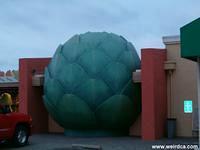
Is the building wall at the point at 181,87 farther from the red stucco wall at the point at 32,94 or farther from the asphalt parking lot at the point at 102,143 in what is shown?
the red stucco wall at the point at 32,94

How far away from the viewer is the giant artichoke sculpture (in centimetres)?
2034

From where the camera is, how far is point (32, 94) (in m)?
23.9

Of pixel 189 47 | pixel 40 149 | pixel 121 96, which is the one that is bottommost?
pixel 40 149

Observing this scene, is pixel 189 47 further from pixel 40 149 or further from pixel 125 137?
pixel 125 137

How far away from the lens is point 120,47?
21062 millimetres

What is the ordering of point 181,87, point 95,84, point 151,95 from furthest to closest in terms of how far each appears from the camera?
point 181,87 < point 95,84 < point 151,95

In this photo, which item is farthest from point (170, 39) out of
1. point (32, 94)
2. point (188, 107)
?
point (32, 94)

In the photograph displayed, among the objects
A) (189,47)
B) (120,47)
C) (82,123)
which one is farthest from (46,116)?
(189,47)

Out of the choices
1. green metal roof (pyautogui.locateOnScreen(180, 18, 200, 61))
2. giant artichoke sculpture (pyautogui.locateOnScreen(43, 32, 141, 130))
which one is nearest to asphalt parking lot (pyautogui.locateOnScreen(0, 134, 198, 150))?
giant artichoke sculpture (pyautogui.locateOnScreen(43, 32, 141, 130))

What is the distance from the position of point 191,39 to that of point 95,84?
856cm

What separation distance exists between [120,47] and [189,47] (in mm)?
8902

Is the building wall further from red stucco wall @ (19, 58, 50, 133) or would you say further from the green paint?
red stucco wall @ (19, 58, 50, 133)

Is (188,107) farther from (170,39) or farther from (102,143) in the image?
(102,143)

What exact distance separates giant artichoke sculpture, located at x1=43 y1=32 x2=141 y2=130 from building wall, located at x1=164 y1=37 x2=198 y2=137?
1.58m
